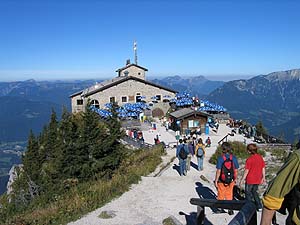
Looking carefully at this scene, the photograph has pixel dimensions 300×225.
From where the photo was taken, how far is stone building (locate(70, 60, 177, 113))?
1822 inches

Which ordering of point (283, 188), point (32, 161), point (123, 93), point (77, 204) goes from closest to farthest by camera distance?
point (283, 188) < point (77, 204) < point (32, 161) < point (123, 93)

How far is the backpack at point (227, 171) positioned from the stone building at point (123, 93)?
36.2 m

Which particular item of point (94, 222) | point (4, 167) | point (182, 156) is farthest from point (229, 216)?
point (4, 167)

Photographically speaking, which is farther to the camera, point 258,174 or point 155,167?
point 155,167

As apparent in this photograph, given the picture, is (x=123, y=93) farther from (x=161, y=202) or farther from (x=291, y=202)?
(x=291, y=202)

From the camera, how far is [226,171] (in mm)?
9148

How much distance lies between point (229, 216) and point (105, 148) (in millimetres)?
10659

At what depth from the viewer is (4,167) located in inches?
7618

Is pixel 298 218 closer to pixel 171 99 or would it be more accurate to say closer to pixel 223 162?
pixel 223 162

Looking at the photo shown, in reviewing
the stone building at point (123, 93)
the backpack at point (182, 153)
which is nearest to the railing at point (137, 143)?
the backpack at point (182, 153)

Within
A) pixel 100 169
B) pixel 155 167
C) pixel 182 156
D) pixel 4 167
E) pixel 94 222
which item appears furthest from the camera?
pixel 4 167

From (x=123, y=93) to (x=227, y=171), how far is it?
39.4 m

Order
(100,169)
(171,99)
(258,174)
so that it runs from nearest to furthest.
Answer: (258,174) → (100,169) → (171,99)

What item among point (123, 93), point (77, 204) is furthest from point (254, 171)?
point (123, 93)
